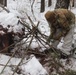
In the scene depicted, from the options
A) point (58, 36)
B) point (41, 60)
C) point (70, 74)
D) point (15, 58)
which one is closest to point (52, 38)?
point (58, 36)

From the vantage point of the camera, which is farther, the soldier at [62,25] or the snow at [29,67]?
the soldier at [62,25]

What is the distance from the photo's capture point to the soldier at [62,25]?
5.51 metres

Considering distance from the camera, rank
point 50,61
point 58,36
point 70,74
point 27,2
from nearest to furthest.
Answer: point 70,74, point 50,61, point 58,36, point 27,2

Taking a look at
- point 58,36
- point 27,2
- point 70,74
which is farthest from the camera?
point 27,2

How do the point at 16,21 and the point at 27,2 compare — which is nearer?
the point at 16,21

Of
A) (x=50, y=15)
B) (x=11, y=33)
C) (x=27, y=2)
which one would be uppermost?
(x=50, y=15)

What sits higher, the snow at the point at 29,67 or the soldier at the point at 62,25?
the soldier at the point at 62,25

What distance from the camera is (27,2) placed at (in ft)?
53.4

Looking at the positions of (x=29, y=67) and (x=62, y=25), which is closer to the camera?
(x=29, y=67)

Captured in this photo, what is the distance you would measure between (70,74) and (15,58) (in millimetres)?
1509

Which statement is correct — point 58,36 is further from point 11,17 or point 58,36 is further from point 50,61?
point 11,17

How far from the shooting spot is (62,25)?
556cm

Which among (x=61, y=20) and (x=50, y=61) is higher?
(x=61, y=20)

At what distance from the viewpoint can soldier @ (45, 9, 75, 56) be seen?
5.51m
